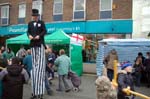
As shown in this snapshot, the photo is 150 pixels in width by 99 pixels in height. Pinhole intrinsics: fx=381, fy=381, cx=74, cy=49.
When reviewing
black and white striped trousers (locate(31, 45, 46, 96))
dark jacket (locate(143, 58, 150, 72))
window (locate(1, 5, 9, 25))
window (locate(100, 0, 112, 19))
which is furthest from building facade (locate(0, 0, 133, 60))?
black and white striped trousers (locate(31, 45, 46, 96))

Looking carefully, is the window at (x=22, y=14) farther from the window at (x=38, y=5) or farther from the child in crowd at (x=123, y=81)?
the child in crowd at (x=123, y=81)

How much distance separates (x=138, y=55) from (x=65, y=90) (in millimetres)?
5830

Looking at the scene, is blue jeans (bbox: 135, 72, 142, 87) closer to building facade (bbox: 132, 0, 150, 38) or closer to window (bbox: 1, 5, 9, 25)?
building facade (bbox: 132, 0, 150, 38)

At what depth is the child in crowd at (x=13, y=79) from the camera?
29.9 feet

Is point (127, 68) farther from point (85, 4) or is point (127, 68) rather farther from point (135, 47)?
point (85, 4)

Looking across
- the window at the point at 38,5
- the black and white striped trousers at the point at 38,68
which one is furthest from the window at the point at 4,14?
the black and white striped trousers at the point at 38,68

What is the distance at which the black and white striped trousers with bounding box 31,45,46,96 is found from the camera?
10930mm

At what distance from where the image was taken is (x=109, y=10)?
2792 centimetres

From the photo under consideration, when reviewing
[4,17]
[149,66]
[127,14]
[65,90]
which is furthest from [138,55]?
[4,17]

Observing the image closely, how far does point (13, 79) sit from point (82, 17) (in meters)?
20.4

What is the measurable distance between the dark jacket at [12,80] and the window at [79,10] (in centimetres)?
2022

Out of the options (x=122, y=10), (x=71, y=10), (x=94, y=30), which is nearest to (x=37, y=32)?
(x=122, y=10)

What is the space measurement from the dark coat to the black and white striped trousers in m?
1.75

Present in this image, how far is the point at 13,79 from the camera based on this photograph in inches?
361
